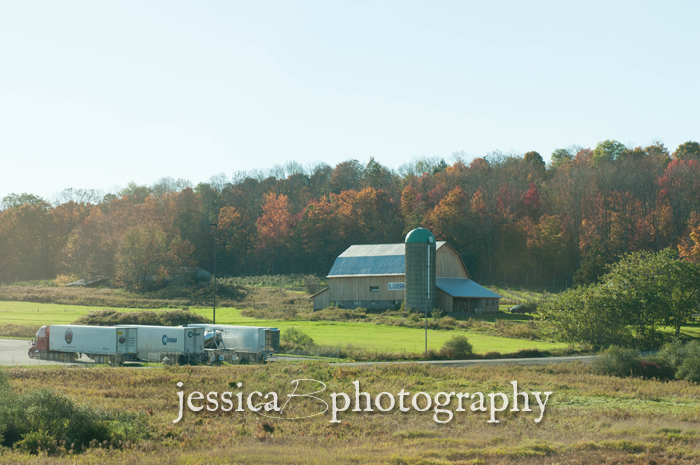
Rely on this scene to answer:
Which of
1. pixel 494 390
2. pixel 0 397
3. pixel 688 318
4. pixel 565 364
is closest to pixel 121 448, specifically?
pixel 0 397

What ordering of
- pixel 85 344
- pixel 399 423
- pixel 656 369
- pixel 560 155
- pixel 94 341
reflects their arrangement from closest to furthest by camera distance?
1. pixel 399 423
2. pixel 656 369
3. pixel 94 341
4. pixel 85 344
5. pixel 560 155

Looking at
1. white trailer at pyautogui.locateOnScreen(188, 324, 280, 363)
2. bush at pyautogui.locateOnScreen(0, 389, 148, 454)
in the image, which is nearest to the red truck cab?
white trailer at pyautogui.locateOnScreen(188, 324, 280, 363)

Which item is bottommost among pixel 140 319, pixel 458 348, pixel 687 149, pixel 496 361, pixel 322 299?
pixel 496 361

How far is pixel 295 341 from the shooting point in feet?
142

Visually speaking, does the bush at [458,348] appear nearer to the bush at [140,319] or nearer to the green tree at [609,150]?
the bush at [140,319]

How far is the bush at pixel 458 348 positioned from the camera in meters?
39.0

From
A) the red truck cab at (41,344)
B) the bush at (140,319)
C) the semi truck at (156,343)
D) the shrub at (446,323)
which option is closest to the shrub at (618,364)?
the semi truck at (156,343)

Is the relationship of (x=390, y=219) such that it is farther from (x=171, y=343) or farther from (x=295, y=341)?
(x=171, y=343)

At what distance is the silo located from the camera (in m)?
63.7

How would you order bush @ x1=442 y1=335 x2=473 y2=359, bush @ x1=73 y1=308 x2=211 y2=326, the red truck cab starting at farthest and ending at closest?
bush @ x1=73 y1=308 x2=211 y2=326 → the red truck cab → bush @ x1=442 y1=335 x2=473 y2=359

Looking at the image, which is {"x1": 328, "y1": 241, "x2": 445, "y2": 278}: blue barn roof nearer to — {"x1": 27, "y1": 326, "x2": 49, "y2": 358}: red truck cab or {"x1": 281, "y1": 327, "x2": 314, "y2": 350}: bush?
{"x1": 281, "y1": 327, "x2": 314, "y2": 350}: bush

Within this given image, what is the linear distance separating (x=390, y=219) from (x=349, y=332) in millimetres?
56275

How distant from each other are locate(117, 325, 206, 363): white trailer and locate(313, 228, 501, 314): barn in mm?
29471

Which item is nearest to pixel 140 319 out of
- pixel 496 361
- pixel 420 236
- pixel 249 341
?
pixel 249 341
